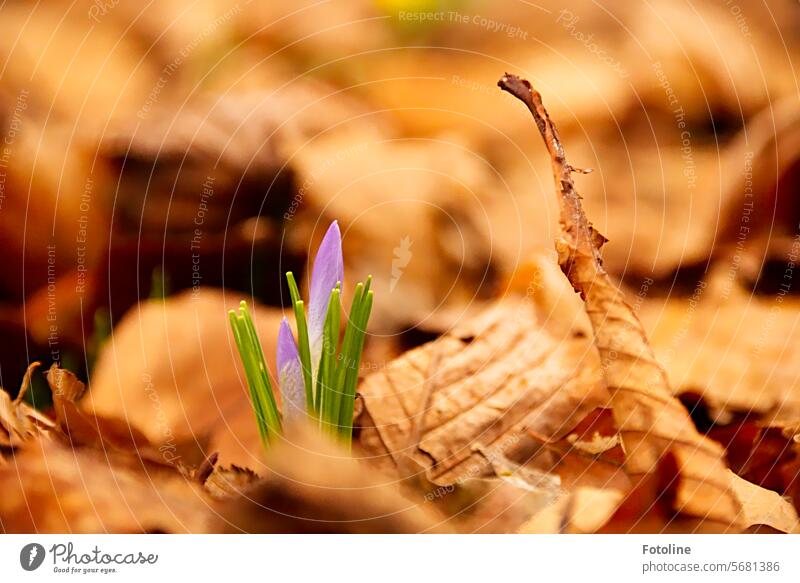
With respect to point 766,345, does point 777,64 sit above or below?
above

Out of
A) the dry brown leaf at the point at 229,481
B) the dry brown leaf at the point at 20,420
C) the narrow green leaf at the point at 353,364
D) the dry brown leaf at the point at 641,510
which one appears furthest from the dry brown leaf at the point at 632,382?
the dry brown leaf at the point at 20,420

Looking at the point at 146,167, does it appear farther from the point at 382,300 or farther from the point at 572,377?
the point at 572,377

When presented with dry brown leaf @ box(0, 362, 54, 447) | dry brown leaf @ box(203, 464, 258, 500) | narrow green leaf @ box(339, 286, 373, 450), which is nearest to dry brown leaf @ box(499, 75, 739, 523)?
narrow green leaf @ box(339, 286, 373, 450)

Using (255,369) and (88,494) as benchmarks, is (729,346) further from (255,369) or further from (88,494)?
(88,494)

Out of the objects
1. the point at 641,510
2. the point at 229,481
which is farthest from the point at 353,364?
the point at 641,510

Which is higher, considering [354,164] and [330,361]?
[354,164]

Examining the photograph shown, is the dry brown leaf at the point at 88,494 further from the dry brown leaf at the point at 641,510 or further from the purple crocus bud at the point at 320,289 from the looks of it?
the dry brown leaf at the point at 641,510

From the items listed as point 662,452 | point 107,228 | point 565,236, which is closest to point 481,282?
point 565,236
